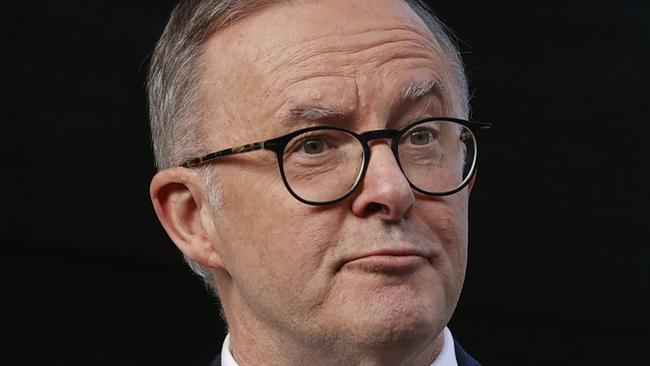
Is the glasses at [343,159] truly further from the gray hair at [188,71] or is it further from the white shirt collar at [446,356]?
the white shirt collar at [446,356]

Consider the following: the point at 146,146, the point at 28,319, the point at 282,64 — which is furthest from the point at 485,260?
the point at 282,64

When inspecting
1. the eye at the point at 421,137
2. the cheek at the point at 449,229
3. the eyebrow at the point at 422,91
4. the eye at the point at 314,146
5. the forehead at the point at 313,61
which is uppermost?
the forehead at the point at 313,61

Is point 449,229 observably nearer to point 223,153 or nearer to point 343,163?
point 343,163

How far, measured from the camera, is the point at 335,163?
2.54m

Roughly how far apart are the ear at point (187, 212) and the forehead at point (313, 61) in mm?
165

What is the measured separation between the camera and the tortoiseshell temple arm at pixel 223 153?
102 inches

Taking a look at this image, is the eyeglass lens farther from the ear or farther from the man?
the ear

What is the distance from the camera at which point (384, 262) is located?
8.02 ft

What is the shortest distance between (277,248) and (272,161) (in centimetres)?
18

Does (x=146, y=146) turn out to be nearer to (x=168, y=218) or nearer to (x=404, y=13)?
(x=168, y=218)

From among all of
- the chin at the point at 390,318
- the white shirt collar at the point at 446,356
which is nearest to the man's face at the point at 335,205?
the chin at the point at 390,318

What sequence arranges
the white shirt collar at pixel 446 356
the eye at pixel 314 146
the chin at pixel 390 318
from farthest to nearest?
the white shirt collar at pixel 446 356 < the eye at pixel 314 146 < the chin at pixel 390 318

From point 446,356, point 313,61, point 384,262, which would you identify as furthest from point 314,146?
point 446,356

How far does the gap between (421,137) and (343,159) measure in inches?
7.3
